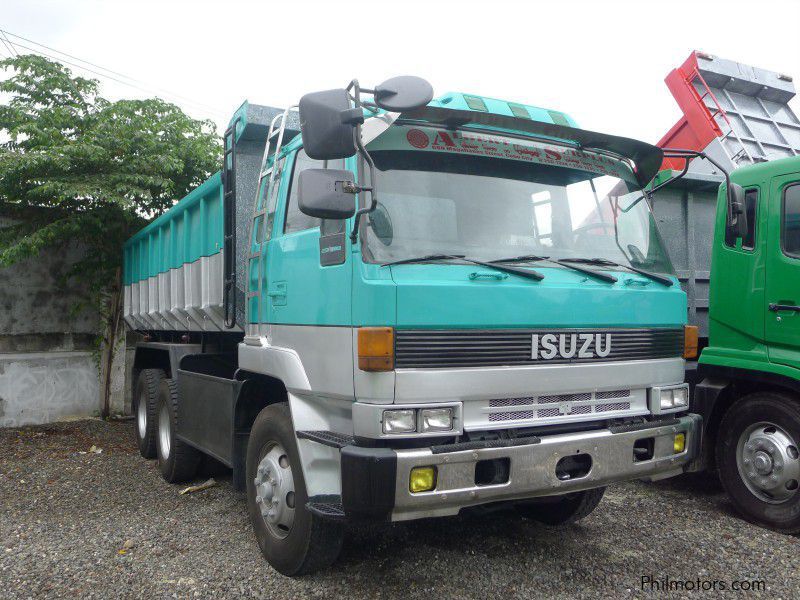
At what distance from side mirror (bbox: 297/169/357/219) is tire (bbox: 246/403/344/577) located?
1.15 m

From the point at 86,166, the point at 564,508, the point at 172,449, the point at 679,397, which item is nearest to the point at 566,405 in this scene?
the point at 679,397

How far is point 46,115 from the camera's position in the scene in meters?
7.92

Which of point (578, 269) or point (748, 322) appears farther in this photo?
point (748, 322)

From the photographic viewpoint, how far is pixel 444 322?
287cm

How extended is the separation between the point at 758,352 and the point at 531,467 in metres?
2.33

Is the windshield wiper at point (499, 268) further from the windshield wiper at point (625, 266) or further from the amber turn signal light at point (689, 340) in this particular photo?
the amber turn signal light at point (689, 340)

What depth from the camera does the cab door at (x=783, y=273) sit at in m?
→ 4.16

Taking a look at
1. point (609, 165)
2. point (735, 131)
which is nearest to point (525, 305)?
point (609, 165)

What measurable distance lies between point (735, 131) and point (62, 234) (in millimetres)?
7369

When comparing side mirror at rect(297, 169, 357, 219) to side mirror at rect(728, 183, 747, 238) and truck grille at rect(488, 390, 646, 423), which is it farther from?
side mirror at rect(728, 183, 747, 238)

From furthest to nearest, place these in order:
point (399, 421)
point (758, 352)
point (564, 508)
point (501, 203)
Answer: point (758, 352)
point (564, 508)
point (501, 203)
point (399, 421)

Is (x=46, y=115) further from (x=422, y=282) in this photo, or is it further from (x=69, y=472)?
(x=422, y=282)

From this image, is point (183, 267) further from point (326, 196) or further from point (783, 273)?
point (783, 273)

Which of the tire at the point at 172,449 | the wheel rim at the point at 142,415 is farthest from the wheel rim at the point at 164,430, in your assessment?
the wheel rim at the point at 142,415
